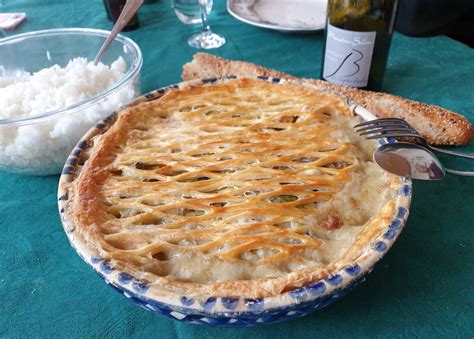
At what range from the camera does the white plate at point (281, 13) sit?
61.5 inches

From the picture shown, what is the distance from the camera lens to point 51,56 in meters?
1.39

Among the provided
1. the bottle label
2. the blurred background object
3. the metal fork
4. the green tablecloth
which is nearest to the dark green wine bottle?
the bottle label

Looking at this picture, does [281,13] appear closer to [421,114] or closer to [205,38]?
[205,38]

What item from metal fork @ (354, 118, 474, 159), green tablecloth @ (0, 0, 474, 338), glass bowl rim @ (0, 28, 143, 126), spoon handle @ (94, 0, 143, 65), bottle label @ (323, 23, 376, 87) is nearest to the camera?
green tablecloth @ (0, 0, 474, 338)

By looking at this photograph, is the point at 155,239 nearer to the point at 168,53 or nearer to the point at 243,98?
the point at 243,98

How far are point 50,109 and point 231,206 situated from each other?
2.06 feet

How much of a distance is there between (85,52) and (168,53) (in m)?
0.32

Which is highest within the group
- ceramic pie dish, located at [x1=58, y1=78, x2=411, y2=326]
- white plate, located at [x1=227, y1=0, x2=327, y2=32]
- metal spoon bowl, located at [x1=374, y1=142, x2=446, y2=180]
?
white plate, located at [x1=227, y1=0, x2=327, y2=32]

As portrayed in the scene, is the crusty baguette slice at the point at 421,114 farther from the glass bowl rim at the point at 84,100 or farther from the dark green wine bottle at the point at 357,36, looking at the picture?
the glass bowl rim at the point at 84,100

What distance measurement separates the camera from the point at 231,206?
70 cm

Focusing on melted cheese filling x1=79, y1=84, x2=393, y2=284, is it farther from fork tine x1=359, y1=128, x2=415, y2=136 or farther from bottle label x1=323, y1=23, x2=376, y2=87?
bottle label x1=323, y1=23, x2=376, y2=87

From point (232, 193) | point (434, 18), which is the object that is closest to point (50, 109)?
point (232, 193)

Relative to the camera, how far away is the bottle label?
1115 millimetres

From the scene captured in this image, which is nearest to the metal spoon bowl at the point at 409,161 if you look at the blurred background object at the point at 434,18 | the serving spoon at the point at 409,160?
the serving spoon at the point at 409,160
